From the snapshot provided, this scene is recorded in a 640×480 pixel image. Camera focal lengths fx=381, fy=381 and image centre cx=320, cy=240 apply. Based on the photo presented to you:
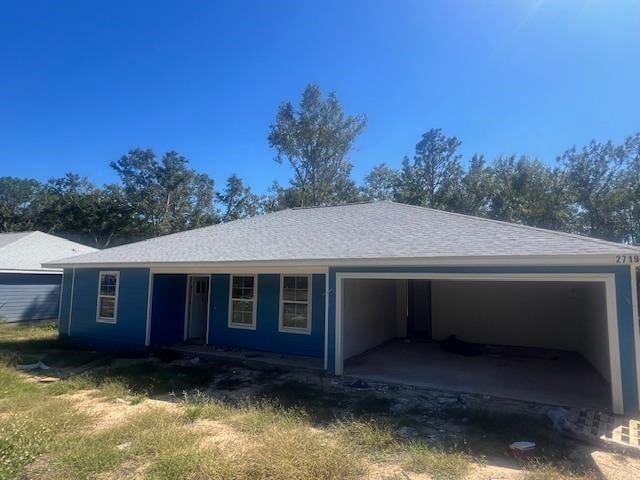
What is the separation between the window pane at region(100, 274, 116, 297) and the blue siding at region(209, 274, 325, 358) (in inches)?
117

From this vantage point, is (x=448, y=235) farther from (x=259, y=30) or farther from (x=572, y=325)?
(x=259, y=30)

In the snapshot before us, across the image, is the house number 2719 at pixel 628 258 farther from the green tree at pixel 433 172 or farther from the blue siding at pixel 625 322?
the green tree at pixel 433 172

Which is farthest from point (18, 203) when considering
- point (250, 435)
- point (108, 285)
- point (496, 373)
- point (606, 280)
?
point (606, 280)

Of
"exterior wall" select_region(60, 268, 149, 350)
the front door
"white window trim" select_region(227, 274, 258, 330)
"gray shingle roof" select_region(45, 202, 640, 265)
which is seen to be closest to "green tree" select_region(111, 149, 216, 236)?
"exterior wall" select_region(60, 268, 149, 350)

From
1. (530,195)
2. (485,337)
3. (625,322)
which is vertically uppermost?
(530,195)

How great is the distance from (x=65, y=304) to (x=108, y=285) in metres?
2.16

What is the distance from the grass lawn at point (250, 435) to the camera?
3.91 meters

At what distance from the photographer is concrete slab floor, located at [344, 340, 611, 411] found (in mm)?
6617

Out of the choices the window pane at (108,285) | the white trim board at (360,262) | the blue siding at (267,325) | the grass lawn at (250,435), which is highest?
the white trim board at (360,262)

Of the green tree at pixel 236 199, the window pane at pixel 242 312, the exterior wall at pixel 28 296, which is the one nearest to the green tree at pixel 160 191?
the green tree at pixel 236 199

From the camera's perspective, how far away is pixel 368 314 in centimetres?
1059

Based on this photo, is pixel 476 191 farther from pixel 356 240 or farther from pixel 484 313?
pixel 356 240

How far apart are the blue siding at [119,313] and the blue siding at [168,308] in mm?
258

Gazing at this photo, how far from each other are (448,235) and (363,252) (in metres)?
1.91
